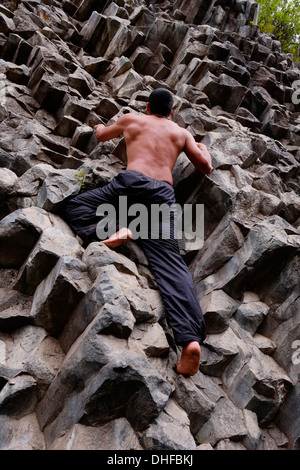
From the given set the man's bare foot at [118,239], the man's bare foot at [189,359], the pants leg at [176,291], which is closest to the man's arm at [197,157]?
the pants leg at [176,291]

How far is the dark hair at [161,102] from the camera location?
6.03 meters

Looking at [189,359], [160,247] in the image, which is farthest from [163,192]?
[189,359]

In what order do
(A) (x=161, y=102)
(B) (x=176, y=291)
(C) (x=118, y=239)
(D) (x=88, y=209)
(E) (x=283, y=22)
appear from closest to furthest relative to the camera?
(B) (x=176, y=291) → (C) (x=118, y=239) → (D) (x=88, y=209) → (A) (x=161, y=102) → (E) (x=283, y=22)

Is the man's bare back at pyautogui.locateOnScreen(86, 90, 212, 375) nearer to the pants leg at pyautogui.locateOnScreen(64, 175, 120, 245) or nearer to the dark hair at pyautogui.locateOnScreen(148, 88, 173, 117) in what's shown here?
the dark hair at pyautogui.locateOnScreen(148, 88, 173, 117)

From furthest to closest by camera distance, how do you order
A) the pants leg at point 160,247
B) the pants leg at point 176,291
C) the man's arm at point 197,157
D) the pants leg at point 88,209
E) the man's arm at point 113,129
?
the man's arm at point 113,129
the man's arm at point 197,157
the pants leg at point 88,209
the pants leg at point 160,247
the pants leg at point 176,291

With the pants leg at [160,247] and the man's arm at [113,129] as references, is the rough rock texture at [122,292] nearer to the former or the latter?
the pants leg at [160,247]

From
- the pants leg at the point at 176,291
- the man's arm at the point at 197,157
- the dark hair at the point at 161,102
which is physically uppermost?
the dark hair at the point at 161,102

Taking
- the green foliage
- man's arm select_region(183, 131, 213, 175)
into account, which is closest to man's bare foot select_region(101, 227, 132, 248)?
man's arm select_region(183, 131, 213, 175)

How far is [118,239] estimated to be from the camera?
4773 millimetres

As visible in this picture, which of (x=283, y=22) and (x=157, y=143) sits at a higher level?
(x=283, y=22)

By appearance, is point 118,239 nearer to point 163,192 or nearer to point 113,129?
point 163,192

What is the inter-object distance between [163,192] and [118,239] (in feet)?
3.55

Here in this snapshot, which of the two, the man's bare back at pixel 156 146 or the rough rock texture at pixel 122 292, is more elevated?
the man's bare back at pixel 156 146

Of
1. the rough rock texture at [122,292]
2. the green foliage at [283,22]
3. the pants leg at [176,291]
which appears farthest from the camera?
Result: the green foliage at [283,22]
